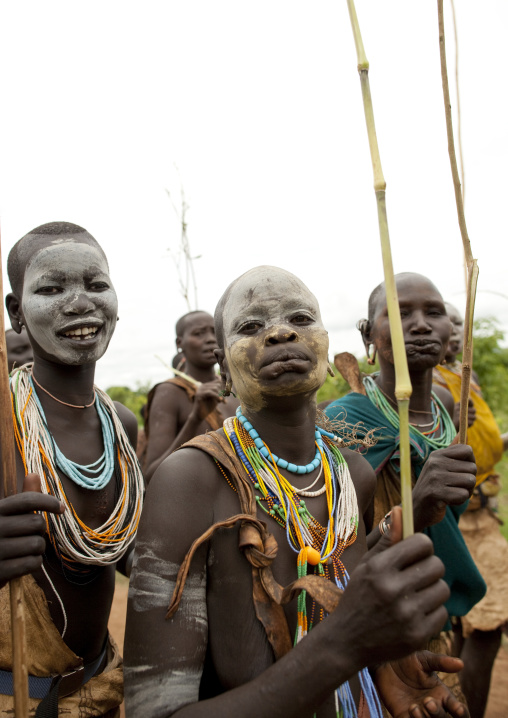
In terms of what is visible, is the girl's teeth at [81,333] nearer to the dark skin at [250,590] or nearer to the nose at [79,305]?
the nose at [79,305]

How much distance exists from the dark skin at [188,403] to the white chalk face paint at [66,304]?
133cm

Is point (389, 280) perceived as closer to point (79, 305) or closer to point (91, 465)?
point (79, 305)

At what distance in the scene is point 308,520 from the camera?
5.98 feet

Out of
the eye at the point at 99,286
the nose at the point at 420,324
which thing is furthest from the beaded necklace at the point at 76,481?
the nose at the point at 420,324

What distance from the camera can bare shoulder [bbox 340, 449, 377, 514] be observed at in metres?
2.11

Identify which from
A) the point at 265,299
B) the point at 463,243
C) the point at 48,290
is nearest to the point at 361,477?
the point at 265,299

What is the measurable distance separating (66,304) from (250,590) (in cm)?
125

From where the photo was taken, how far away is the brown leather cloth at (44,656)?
6.37 feet

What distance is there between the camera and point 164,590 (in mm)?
1532

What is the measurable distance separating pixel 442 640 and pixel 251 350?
222 centimetres

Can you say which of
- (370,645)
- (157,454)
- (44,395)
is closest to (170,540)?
(370,645)

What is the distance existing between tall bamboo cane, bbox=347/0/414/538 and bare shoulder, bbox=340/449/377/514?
34.8 inches

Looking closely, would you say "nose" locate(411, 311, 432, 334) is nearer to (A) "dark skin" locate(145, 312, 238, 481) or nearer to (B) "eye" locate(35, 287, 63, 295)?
(A) "dark skin" locate(145, 312, 238, 481)

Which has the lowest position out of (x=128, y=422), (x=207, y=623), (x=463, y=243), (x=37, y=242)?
(x=207, y=623)
